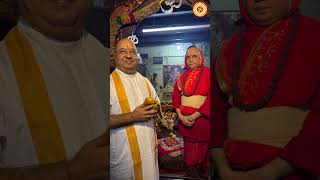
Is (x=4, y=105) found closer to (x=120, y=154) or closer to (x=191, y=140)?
(x=120, y=154)

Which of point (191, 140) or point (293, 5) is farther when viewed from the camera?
point (191, 140)

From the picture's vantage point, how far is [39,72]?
4.32ft

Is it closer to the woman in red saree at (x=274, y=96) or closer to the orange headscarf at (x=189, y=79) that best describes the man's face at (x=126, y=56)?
the orange headscarf at (x=189, y=79)

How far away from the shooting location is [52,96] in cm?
134

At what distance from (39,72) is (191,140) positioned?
1.99 feet

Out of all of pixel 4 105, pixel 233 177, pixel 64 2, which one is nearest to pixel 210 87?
pixel 233 177

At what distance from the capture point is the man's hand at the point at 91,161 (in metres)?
1.36

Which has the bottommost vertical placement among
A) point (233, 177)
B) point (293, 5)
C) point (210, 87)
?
point (233, 177)

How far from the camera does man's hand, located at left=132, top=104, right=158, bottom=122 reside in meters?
1.49

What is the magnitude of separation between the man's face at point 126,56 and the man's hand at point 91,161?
28 cm

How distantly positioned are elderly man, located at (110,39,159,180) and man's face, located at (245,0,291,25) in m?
0.49

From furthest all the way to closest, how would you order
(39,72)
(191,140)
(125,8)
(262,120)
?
1. (125,8)
2. (191,140)
3. (39,72)
4. (262,120)

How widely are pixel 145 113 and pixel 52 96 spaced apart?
0.37 m

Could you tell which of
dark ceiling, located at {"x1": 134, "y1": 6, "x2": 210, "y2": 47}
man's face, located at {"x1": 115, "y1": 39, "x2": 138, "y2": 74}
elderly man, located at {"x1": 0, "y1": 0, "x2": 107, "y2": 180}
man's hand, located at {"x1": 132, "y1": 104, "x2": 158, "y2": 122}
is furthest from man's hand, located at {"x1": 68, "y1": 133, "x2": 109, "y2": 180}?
dark ceiling, located at {"x1": 134, "y1": 6, "x2": 210, "y2": 47}
